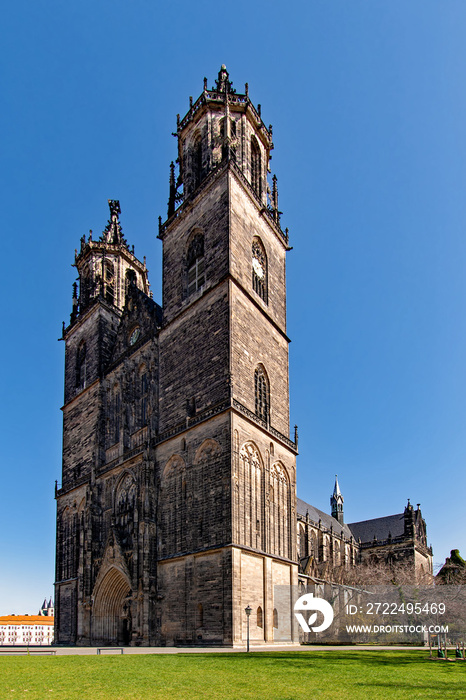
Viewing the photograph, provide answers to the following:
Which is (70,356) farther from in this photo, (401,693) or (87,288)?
(401,693)

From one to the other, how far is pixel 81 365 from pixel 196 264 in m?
12.7

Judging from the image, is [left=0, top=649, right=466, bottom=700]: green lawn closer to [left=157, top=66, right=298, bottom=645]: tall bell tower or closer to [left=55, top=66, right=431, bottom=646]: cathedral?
[left=55, top=66, right=431, bottom=646]: cathedral

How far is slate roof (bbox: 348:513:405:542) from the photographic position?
69.0 metres

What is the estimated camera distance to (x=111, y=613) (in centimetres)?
2781

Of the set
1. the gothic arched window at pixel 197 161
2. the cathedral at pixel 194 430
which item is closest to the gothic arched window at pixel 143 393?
the cathedral at pixel 194 430

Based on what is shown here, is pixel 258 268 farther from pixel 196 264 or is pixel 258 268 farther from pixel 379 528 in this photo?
pixel 379 528

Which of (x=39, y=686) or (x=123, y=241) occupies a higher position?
(x=123, y=241)

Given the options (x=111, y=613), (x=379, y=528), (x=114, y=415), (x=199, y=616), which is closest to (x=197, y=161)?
(x=114, y=415)

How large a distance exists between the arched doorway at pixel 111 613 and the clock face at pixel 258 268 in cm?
1598

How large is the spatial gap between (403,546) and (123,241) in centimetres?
4758

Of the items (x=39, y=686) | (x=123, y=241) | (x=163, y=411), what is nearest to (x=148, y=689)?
(x=39, y=686)

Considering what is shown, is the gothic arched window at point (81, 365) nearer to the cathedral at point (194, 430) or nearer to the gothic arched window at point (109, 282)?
the cathedral at point (194, 430)

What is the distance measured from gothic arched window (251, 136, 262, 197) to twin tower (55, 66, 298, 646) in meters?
0.08

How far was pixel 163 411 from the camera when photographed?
2798 centimetres
